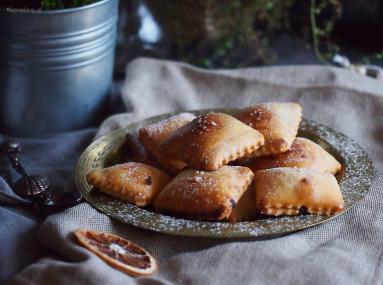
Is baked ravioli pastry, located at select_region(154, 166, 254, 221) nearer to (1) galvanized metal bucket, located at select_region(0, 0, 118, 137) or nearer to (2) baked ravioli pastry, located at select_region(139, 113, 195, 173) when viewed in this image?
(2) baked ravioli pastry, located at select_region(139, 113, 195, 173)

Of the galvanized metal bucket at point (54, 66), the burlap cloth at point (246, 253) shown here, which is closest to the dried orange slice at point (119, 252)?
the burlap cloth at point (246, 253)

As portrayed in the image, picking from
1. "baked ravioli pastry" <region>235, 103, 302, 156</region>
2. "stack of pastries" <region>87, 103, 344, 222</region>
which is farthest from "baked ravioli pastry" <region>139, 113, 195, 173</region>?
"baked ravioli pastry" <region>235, 103, 302, 156</region>

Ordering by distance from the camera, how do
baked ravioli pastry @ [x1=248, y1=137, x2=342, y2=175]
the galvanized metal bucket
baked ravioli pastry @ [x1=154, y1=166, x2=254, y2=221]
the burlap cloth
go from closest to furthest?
the burlap cloth < baked ravioli pastry @ [x1=154, y1=166, x2=254, y2=221] < baked ravioli pastry @ [x1=248, y1=137, x2=342, y2=175] < the galvanized metal bucket

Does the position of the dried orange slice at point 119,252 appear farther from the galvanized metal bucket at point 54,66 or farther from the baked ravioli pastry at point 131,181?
the galvanized metal bucket at point 54,66

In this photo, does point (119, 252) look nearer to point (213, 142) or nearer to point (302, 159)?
point (213, 142)

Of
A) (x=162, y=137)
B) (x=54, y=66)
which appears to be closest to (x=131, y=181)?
(x=162, y=137)

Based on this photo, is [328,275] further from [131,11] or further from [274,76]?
[131,11]

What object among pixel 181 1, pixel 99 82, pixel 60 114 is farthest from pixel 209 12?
pixel 60 114
